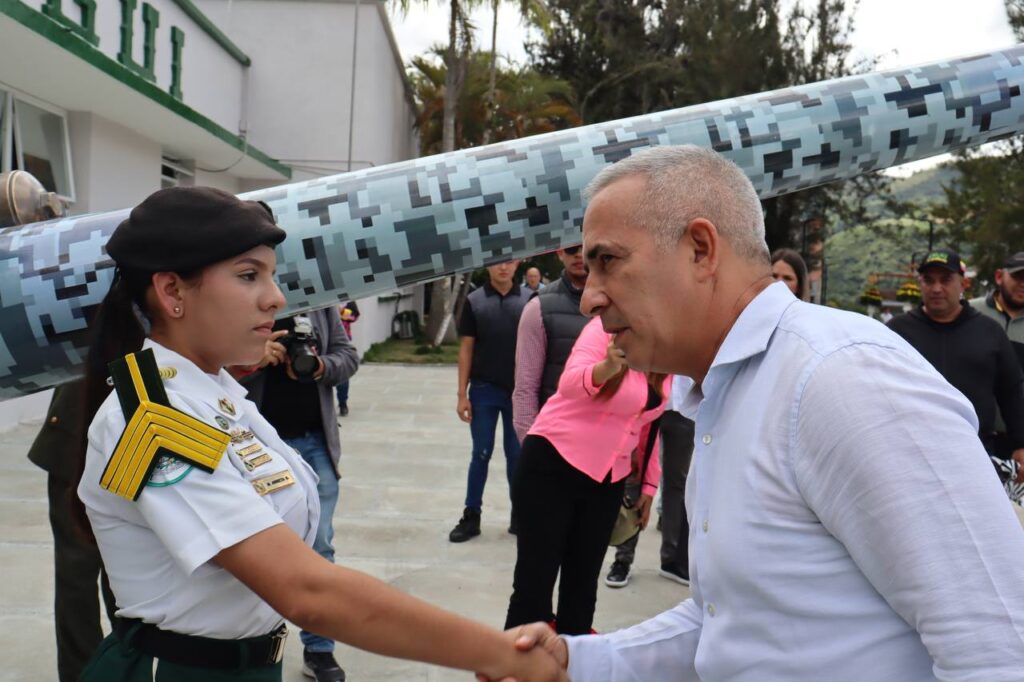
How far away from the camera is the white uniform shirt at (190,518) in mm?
1433

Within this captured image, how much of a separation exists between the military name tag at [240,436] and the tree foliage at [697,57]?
27837 millimetres

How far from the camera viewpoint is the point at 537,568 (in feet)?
12.3

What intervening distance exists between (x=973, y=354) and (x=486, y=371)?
3031 mm

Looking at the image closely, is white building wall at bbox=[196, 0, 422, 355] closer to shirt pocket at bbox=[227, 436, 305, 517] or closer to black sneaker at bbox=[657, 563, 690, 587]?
black sneaker at bbox=[657, 563, 690, 587]

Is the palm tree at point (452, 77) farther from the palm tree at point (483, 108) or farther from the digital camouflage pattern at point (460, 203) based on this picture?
the digital camouflage pattern at point (460, 203)

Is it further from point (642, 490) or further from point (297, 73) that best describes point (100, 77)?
point (297, 73)

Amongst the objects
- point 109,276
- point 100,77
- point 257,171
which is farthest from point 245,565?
point 257,171

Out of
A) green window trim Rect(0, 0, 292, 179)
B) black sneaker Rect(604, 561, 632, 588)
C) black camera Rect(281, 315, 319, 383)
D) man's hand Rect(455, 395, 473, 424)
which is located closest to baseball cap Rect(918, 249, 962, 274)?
black sneaker Rect(604, 561, 632, 588)

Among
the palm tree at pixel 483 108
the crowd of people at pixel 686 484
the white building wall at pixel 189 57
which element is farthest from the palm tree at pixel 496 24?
the crowd of people at pixel 686 484

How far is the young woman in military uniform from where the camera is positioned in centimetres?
144

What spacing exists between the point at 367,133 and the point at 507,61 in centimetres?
970

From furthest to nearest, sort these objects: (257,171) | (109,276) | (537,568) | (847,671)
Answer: (257,171) < (537,568) < (109,276) < (847,671)

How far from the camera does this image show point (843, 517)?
1.10 metres

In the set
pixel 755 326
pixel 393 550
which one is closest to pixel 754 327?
pixel 755 326
